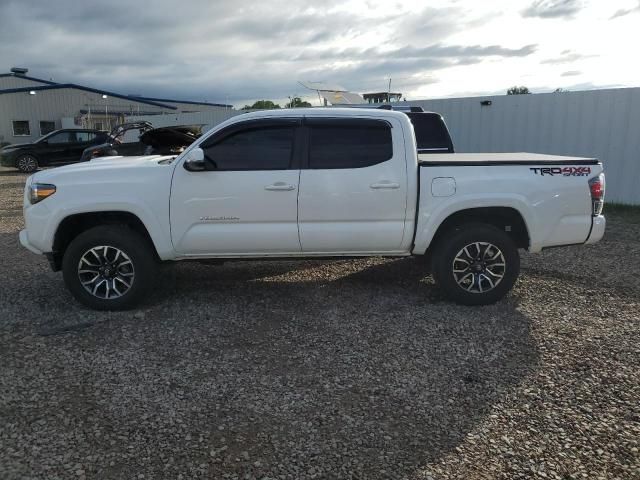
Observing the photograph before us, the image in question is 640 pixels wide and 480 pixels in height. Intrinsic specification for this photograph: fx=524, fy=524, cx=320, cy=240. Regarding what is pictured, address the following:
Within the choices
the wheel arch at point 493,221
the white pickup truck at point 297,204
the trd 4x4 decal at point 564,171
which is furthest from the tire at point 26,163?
the trd 4x4 decal at point 564,171

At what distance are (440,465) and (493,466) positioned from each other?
0.93 feet

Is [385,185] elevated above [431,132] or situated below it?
below

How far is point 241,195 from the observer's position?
4.93m

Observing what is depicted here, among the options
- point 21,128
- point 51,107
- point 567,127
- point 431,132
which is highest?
point 51,107

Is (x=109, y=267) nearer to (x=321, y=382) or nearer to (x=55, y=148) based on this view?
(x=321, y=382)

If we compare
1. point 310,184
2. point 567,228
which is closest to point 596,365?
point 567,228

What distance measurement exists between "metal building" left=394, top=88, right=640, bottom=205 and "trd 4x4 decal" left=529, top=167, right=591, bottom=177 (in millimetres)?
7191

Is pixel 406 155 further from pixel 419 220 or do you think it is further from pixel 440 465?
pixel 440 465

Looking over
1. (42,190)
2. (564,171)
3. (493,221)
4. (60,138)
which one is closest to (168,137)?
(42,190)

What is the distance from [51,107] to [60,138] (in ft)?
56.1

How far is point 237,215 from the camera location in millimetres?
4969

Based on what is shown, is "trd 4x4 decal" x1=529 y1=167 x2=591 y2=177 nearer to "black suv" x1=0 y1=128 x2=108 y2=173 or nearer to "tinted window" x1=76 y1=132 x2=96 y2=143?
"black suv" x1=0 y1=128 x2=108 y2=173

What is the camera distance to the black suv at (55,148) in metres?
20.2

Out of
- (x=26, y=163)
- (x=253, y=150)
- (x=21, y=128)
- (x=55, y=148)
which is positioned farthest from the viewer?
(x=21, y=128)
